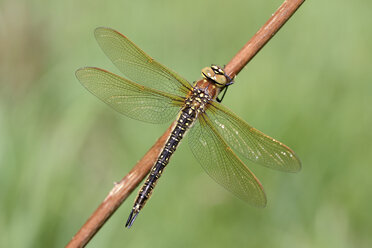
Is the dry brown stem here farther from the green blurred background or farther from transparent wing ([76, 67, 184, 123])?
the green blurred background

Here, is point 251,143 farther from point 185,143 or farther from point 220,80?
point 185,143

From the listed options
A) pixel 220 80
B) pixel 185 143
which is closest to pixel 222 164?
pixel 220 80

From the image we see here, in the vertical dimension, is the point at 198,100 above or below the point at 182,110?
above

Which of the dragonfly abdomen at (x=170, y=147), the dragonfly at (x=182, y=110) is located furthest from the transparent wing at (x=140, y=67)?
the dragonfly abdomen at (x=170, y=147)

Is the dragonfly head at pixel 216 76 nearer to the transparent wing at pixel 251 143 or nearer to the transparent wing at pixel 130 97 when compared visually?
the transparent wing at pixel 251 143

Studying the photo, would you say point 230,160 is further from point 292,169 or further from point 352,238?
point 352,238
